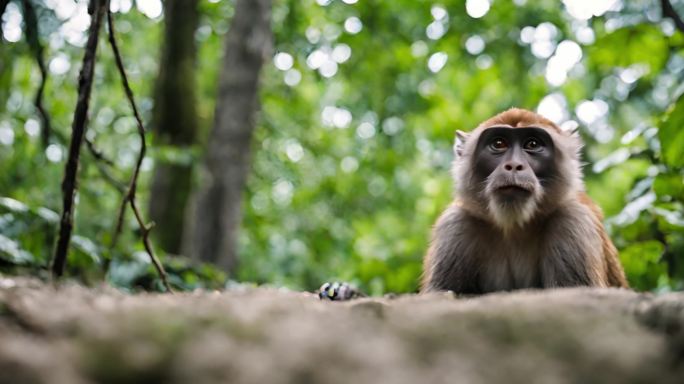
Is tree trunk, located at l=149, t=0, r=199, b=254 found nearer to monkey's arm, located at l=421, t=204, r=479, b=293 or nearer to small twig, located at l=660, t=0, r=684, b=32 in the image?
monkey's arm, located at l=421, t=204, r=479, b=293

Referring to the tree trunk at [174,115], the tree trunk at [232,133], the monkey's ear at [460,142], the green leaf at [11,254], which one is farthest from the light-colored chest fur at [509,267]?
the tree trunk at [174,115]

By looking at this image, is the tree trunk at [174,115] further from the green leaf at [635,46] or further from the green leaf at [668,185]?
the green leaf at [668,185]

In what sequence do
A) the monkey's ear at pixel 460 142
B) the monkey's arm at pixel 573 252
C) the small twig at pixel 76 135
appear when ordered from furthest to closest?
the monkey's ear at pixel 460 142 → the monkey's arm at pixel 573 252 → the small twig at pixel 76 135

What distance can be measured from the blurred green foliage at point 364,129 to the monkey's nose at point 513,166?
2.57 ft

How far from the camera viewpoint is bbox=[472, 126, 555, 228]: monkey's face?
4586mm

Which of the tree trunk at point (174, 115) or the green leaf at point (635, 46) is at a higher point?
the green leaf at point (635, 46)

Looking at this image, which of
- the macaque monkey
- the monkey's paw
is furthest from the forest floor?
the macaque monkey

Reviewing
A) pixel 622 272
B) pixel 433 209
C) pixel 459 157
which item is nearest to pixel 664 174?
pixel 622 272

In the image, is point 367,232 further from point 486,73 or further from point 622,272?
point 622,272

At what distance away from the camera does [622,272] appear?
5074mm

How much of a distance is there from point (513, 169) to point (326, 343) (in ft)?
11.8

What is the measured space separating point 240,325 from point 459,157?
446cm

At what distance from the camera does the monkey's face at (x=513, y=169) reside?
4586 millimetres

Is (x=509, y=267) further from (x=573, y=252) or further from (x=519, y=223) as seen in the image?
(x=573, y=252)
